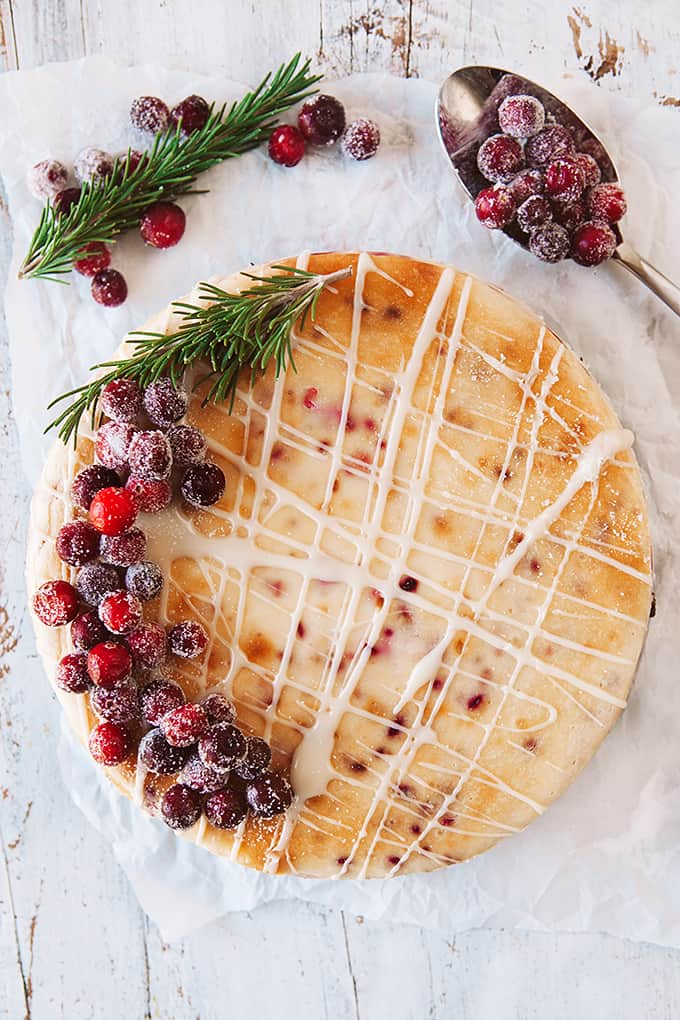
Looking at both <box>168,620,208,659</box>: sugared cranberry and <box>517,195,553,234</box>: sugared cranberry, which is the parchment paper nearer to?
<box>517,195,553,234</box>: sugared cranberry

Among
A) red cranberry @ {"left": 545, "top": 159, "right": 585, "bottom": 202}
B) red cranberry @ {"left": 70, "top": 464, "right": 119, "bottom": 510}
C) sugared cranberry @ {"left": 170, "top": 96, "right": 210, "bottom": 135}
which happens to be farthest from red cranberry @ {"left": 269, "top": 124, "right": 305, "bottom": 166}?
red cranberry @ {"left": 70, "top": 464, "right": 119, "bottom": 510}

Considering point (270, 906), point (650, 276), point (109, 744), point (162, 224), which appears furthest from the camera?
point (270, 906)

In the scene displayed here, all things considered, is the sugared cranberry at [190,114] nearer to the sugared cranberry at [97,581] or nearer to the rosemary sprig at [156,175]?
the rosemary sprig at [156,175]

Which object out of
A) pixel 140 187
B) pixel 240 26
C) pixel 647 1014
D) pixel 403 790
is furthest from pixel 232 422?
pixel 647 1014

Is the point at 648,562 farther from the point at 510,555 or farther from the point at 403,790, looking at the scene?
the point at 403,790

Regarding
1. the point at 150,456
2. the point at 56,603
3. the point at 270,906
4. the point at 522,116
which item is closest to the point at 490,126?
the point at 522,116

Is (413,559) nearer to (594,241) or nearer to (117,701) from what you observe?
(117,701)
